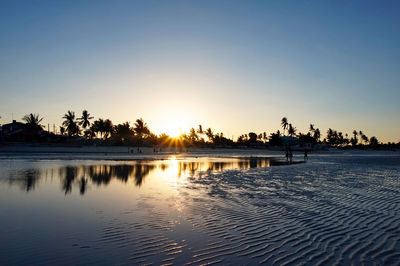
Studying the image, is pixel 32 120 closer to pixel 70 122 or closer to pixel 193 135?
pixel 70 122

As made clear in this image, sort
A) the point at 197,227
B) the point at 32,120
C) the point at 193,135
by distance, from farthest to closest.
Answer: the point at 193,135, the point at 32,120, the point at 197,227

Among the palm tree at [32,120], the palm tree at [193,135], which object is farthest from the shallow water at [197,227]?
the palm tree at [193,135]

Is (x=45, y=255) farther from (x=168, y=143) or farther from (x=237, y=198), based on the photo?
(x=168, y=143)

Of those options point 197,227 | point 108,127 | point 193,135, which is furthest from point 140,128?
point 197,227

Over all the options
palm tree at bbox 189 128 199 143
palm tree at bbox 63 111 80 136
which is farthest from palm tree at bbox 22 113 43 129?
palm tree at bbox 189 128 199 143

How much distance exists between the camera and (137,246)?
6.27m

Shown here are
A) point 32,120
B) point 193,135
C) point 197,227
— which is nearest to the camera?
point 197,227

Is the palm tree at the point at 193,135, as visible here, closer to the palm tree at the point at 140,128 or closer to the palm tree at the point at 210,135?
the palm tree at the point at 210,135

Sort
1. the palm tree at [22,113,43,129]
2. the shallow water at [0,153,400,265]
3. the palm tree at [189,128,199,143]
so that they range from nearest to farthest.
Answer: the shallow water at [0,153,400,265] → the palm tree at [22,113,43,129] → the palm tree at [189,128,199,143]

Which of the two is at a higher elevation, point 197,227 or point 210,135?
point 210,135

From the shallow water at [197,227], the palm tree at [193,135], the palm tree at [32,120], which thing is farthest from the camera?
the palm tree at [193,135]

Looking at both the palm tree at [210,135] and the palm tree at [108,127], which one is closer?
the palm tree at [108,127]

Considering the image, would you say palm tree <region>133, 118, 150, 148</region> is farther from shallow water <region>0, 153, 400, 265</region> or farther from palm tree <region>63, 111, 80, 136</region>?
shallow water <region>0, 153, 400, 265</region>

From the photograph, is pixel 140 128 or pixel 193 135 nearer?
pixel 140 128
